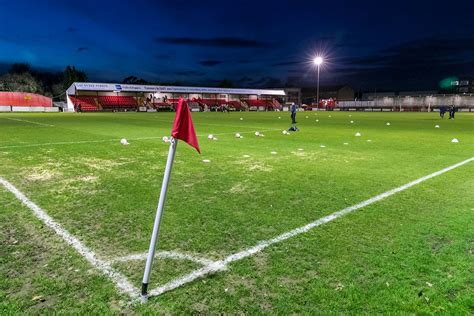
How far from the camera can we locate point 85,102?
56125mm

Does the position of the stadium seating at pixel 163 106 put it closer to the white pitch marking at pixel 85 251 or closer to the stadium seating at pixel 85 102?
the stadium seating at pixel 85 102

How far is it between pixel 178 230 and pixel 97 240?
3.22 feet

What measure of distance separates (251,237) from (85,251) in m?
1.93

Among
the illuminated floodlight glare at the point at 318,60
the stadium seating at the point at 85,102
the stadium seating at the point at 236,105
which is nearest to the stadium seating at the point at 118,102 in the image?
the stadium seating at the point at 85,102

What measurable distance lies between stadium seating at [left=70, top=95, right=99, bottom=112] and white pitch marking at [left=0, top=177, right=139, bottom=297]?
53.7 metres

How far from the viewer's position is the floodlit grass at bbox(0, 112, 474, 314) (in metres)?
3.00

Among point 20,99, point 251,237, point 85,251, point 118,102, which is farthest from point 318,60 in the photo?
point 85,251

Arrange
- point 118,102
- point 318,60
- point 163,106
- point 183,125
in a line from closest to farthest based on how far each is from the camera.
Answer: point 183,125
point 118,102
point 318,60
point 163,106

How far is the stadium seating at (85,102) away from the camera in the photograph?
54.6 m

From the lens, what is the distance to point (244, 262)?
3.67 metres

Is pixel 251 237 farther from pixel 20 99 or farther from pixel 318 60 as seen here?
pixel 20 99

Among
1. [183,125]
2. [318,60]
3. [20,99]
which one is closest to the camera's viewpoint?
[183,125]

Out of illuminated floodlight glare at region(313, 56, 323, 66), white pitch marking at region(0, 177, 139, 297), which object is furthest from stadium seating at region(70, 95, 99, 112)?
white pitch marking at region(0, 177, 139, 297)

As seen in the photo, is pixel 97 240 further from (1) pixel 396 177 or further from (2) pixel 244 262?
(1) pixel 396 177
